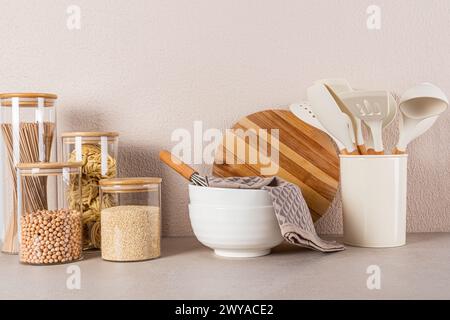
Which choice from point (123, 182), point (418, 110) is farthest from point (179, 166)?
point (418, 110)

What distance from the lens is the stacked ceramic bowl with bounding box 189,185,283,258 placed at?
0.89 meters

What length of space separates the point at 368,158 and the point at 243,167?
0.83ft

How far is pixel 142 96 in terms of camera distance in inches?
44.7

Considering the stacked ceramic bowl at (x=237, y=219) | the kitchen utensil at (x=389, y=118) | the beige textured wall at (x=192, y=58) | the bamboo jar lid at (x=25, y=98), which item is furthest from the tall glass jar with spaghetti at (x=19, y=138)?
the kitchen utensil at (x=389, y=118)

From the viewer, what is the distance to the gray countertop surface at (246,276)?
0.71m

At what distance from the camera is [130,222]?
0.90 m

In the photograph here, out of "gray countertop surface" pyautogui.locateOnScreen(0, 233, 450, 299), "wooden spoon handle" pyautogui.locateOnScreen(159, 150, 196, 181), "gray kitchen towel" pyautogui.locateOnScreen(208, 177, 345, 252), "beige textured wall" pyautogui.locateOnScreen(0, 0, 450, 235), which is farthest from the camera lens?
"beige textured wall" pyautogui.locateOnScreen(0, 0, 450, 235)

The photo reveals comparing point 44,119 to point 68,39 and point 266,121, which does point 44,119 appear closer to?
point 68,39

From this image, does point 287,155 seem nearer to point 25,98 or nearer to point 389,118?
point 389,118

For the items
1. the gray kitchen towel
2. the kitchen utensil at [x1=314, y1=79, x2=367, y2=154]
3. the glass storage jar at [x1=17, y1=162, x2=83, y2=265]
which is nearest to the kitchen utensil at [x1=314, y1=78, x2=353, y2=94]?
the kitchen utensil at [x1=314, y1=79, x2=367, y2=154]

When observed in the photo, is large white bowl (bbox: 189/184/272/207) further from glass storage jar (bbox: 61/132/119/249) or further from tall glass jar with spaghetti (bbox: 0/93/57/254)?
tall glass jar with spaghetti (bbox: 0/93/57/254)

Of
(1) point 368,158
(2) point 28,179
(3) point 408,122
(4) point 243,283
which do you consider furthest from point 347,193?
(2) point 28,179

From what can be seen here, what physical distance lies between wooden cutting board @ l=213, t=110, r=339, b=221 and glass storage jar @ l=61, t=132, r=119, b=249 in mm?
225

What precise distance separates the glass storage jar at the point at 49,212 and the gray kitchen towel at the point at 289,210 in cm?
24
